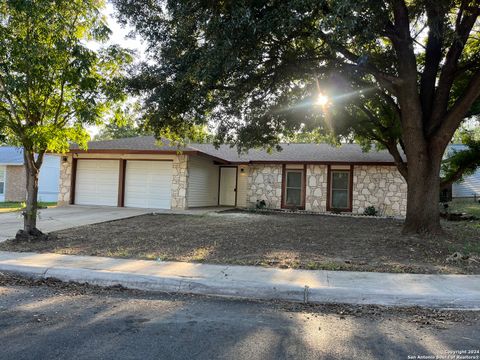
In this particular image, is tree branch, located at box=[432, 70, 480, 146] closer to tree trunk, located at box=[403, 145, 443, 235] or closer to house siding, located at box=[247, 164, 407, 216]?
tree trunk, located at box=[403, 145, 443, 235]

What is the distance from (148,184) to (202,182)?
290 cm

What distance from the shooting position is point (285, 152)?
2259 centimetres

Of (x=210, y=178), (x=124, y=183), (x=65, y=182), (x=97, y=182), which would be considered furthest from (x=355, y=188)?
(x=65, y=182)

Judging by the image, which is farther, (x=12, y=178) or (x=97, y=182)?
(x=12, y=178)

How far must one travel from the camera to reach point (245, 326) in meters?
4.70

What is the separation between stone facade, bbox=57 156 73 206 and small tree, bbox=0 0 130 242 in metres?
10.4

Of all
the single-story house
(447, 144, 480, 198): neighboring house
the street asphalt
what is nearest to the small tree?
the street asphalt

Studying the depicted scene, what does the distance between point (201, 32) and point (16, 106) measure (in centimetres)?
464

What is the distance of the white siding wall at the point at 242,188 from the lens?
22.8 m

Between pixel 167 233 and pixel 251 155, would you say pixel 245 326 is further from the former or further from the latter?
pixel 251 155

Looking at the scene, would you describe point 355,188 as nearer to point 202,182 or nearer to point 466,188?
point 202,182

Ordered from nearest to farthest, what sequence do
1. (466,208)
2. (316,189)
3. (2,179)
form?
1. (316,189)
2. (466,208)
3. (2,179)

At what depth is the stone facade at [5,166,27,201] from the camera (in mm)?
28375

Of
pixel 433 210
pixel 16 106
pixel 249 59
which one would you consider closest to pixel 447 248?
pixel 433 210
